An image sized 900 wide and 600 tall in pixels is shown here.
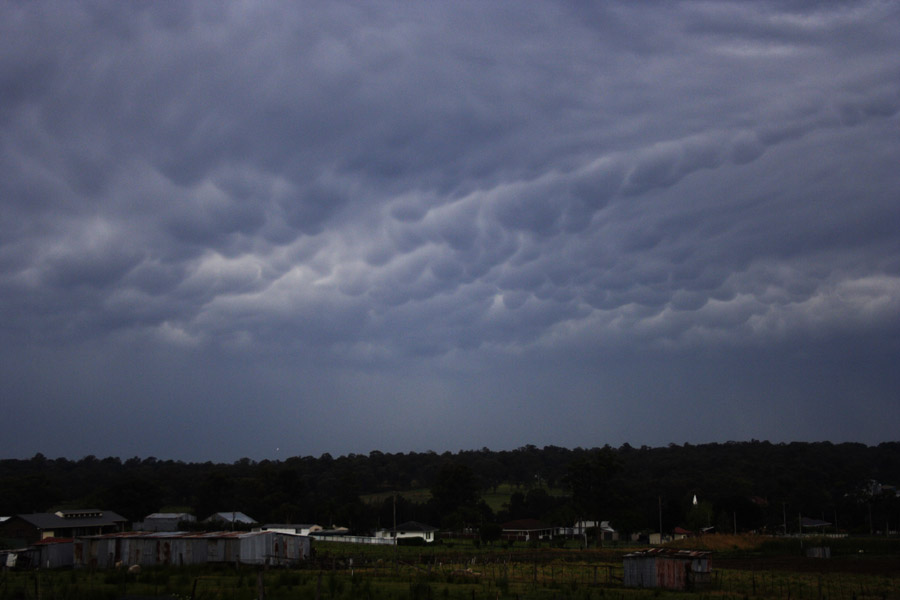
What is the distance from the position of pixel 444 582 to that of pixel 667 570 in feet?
38.4

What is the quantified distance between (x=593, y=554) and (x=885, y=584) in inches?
1047

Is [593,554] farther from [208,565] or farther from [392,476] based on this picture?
[392,476]

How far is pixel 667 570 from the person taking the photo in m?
41.2

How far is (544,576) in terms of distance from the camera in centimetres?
4678

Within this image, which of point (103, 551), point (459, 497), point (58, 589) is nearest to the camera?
point (58, 589)

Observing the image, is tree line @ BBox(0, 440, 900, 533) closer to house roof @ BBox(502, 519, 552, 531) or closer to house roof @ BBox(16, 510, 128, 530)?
house roof @ BBox(502, 519, 552, 531)

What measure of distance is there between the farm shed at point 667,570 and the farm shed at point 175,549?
2042 cm

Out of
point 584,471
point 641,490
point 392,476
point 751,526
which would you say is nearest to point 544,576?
point 584,471

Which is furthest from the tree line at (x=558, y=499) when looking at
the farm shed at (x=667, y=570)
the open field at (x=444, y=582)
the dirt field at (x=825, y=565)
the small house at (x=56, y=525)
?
the farm shed at (x=667, y=570)

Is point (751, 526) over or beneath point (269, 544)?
beneath

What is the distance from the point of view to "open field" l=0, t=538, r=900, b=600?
97.3ft

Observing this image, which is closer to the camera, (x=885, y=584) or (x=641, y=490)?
(x=885, y=584)

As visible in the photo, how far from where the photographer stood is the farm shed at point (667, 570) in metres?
41.1

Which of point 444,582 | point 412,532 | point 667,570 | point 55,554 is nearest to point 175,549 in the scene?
point 55,554
